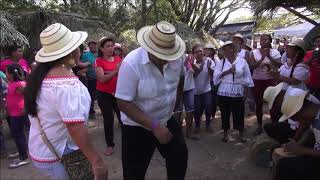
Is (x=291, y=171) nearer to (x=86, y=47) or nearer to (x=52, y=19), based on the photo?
(x=86, y=47)

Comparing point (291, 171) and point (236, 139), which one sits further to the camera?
point (236, 139)

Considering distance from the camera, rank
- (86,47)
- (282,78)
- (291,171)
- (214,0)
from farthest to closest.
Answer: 1. (214,0)
2. (86,47)
3. (282,78)
4. (291,171)

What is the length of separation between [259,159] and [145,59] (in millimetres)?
2863

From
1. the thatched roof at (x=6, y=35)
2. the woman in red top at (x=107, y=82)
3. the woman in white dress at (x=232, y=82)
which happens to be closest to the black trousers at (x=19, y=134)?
the woman in red top at (x=107, y=82)

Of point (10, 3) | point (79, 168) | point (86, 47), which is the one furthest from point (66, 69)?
point (10, 3)

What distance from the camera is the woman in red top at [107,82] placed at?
589 cm

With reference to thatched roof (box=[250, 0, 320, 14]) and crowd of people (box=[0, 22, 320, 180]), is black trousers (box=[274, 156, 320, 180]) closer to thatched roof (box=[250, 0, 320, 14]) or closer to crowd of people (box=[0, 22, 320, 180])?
crowd of people (box=[0, 22, 320, 180])

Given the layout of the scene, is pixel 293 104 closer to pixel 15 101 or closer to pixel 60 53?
pixel 60 53

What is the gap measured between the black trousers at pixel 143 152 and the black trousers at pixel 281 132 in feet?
6.06

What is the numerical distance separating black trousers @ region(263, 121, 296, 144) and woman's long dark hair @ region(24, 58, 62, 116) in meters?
3.10

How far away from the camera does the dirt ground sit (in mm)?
5211

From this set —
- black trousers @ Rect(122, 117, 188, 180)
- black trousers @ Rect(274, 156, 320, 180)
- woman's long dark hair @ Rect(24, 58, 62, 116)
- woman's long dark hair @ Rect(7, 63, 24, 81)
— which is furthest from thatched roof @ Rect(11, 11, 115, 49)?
black trousers @ Rect(274, 156, 320, 180)

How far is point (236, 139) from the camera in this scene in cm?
692

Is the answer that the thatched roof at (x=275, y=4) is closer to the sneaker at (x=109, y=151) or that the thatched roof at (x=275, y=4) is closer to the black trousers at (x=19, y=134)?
the sneaker at (x=109, y=151)
